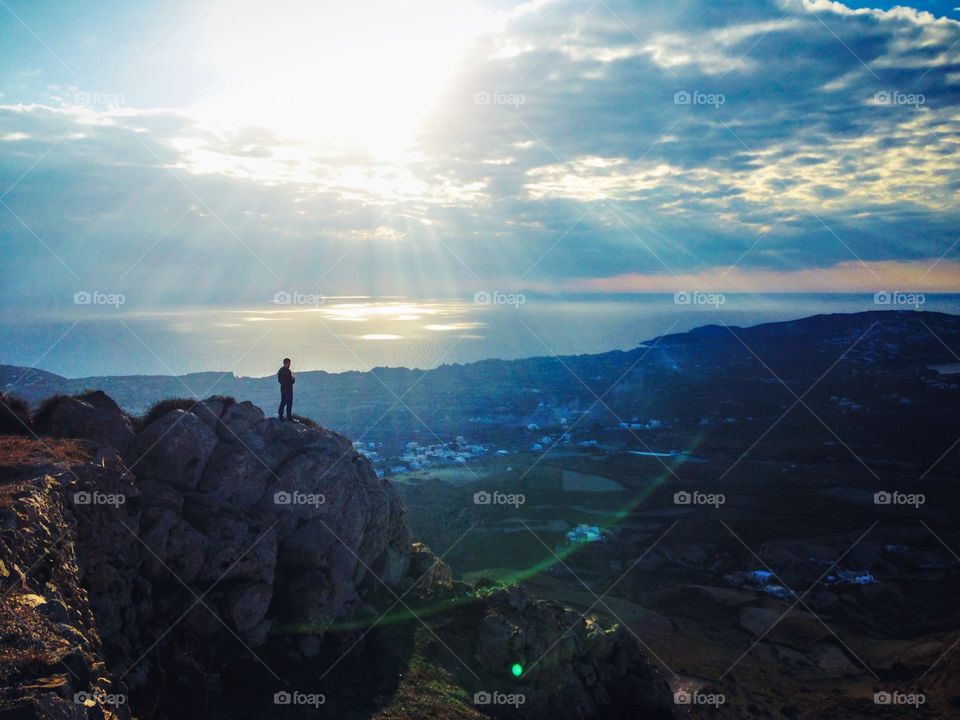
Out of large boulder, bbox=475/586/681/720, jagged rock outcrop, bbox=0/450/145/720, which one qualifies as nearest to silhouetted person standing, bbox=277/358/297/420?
jagged rock outcrop, bbox=0/450/145/720

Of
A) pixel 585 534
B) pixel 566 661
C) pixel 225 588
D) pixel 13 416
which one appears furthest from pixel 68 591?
pixel 585 534

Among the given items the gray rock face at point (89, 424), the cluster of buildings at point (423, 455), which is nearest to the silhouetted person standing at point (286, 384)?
the gray rock face at point (89, 424)

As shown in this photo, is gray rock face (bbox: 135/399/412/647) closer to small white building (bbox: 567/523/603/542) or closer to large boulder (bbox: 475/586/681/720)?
large boulder (bbox: 475/586/681/720)

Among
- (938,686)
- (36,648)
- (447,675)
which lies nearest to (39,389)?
(447,675)

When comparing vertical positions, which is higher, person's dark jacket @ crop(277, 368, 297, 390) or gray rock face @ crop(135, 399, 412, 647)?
person's dark jacket @ crop(277, 368, 297, 390)

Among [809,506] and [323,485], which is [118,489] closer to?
[323,485]

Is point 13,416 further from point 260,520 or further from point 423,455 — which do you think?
point 423,455

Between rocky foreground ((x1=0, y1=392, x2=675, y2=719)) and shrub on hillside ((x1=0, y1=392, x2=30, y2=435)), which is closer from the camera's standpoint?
rocky foreground ((x1=0, y1=392, x2=675, y2=719))
